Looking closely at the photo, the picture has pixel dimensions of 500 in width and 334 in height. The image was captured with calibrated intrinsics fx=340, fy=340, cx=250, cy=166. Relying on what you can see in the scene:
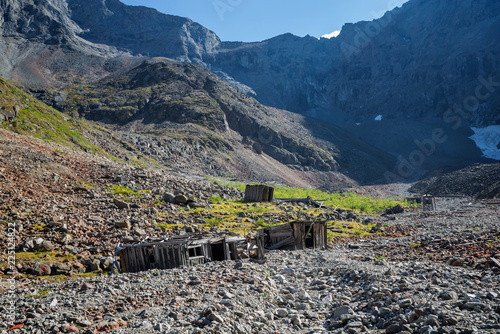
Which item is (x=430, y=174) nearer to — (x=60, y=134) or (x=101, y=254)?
(x=60, y=134)

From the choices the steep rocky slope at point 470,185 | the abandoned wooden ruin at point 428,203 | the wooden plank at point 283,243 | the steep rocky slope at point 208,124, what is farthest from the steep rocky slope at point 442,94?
the wooden plank at point 283,243

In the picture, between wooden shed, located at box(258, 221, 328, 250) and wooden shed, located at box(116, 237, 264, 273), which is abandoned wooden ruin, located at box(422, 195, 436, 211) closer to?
wooden shed, located at box(258, 221, 328, 250)

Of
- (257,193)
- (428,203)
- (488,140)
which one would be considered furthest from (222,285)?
(488,140)

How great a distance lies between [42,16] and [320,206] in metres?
184

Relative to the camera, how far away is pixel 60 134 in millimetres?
46906

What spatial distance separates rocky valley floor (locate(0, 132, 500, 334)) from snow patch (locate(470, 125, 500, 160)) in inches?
5504

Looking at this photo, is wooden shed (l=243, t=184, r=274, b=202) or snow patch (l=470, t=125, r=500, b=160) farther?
snow patch (l=470, t=125, r=500, b=160)

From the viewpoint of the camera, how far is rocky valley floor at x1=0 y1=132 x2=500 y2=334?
8519 millimetres

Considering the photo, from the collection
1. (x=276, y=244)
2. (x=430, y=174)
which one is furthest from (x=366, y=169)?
(x=276, y=244)

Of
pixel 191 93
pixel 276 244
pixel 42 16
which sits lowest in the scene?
pixel 276 244

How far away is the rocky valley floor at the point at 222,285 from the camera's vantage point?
335 inches

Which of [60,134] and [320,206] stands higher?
[60,134]

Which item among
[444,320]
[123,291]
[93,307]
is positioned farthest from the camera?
[123,291]

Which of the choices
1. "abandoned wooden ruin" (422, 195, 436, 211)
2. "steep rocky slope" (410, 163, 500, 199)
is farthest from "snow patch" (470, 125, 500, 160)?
"abandoned wooden ruin" (422, 195, 436, 211)
